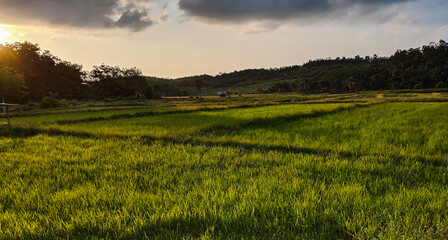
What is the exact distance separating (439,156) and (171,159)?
19.2 ft

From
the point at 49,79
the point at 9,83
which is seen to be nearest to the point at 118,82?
the point at 49,79

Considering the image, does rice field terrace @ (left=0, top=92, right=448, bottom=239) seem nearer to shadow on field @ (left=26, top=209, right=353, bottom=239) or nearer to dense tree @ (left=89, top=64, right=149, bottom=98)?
shadow on field @ (left=26, top=209, right=353, bottom=239)

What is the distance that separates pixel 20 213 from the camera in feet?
9.46

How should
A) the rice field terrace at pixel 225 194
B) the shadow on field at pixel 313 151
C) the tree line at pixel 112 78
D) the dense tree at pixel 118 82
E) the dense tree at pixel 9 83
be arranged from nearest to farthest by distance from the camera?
the rice field terrace at pixel 225 194, the shadow on field at pixel 313 151, the dense tree at pixel 9 83, the tree line at pixel 112 78, the dense tree at pixel 118 82

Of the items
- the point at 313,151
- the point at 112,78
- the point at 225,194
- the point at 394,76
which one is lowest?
the point at 313,151

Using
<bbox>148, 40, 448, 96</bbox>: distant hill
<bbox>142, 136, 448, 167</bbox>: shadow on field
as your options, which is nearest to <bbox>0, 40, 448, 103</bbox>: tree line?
<bbox>148, 40, 448, 96</bbox>: distant hill

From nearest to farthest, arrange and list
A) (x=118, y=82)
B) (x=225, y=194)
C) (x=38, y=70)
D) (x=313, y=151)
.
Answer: (x=225, y=194) → (x=313, y=151) → (x=38, y=70) → (x=118, y=82)

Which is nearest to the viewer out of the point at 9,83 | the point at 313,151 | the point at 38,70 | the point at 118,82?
the point at 313,151

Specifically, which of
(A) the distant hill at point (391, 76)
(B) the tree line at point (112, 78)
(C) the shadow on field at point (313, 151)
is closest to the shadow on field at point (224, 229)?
(C) the shadow on field at point (313, 151)

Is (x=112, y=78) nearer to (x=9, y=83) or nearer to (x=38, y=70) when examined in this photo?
(x=38, y=70)

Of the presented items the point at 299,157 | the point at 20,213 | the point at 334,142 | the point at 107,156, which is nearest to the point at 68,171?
the point at 107,156

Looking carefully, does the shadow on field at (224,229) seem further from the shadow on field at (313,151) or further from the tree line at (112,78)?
the tree line at (112,78)

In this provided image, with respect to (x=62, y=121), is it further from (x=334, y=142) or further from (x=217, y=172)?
(x=334, y=142)

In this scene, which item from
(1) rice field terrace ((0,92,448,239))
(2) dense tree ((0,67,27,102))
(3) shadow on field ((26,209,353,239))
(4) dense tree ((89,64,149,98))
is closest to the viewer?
(3) shadow on field ((26,209,353,239))
